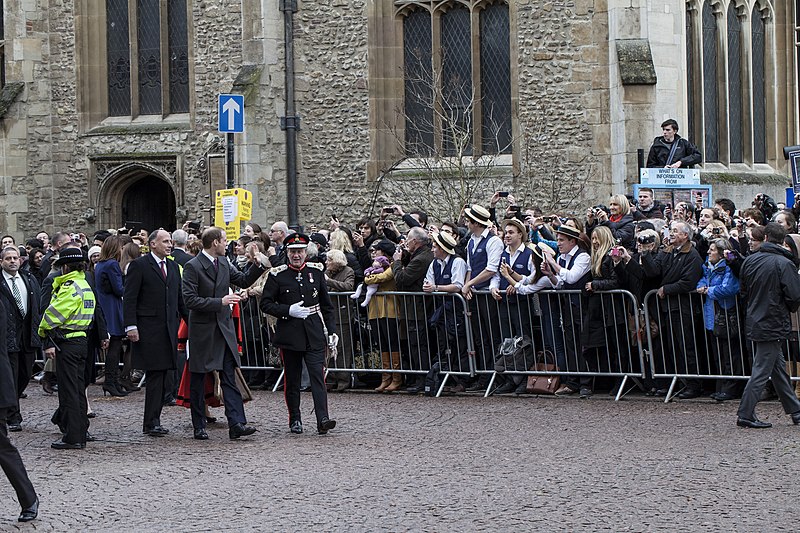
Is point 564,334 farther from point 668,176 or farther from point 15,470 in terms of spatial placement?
point 15,470

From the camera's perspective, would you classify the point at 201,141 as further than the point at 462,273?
Yes

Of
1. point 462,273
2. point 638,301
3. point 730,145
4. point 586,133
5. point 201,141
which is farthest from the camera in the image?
point 201,141

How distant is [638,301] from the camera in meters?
13.6

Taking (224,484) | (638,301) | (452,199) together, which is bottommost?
(224,484)

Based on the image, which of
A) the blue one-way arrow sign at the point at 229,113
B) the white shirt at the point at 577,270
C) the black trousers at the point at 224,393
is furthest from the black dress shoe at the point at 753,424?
the blue one-way arrow sign at the point at 229,113

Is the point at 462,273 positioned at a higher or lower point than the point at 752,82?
lower

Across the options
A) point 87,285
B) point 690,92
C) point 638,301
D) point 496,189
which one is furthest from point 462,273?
point 690,92

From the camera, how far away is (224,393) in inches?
468

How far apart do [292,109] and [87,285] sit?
11899 millimetres

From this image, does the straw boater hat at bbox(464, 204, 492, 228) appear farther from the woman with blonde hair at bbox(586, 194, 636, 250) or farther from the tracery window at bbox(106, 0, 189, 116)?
the tracery window at bbox(106, 0, 189, 116)

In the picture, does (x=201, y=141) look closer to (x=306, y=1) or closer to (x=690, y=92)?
(x=306, y=1)

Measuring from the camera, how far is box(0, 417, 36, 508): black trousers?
8328mm

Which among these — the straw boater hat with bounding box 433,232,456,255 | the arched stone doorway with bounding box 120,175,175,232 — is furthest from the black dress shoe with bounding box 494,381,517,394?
the arched stone doorway with bounding box 120,175,175,232

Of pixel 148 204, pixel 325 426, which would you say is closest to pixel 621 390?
pixel 325 426
